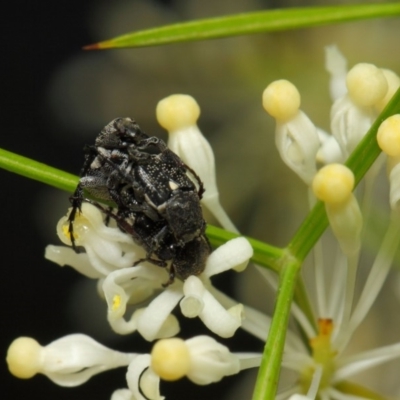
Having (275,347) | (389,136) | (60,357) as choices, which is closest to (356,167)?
(389,136)

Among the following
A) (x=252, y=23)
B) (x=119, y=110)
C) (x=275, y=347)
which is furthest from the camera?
(x=119, y=110)

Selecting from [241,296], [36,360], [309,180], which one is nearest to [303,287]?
[309,180]

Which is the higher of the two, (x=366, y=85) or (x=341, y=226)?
(x=366, y=85)

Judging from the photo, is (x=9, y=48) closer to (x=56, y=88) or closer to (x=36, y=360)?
(x=56, y=88)

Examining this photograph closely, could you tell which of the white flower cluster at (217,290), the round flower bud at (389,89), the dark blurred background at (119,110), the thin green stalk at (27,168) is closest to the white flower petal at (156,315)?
the white flower cluster at (217,290)

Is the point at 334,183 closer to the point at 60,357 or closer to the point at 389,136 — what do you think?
the point at 389,136

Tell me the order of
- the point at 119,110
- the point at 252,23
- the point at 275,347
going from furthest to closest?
the point at 119,110, the point at 252,23, the point at 275,347
